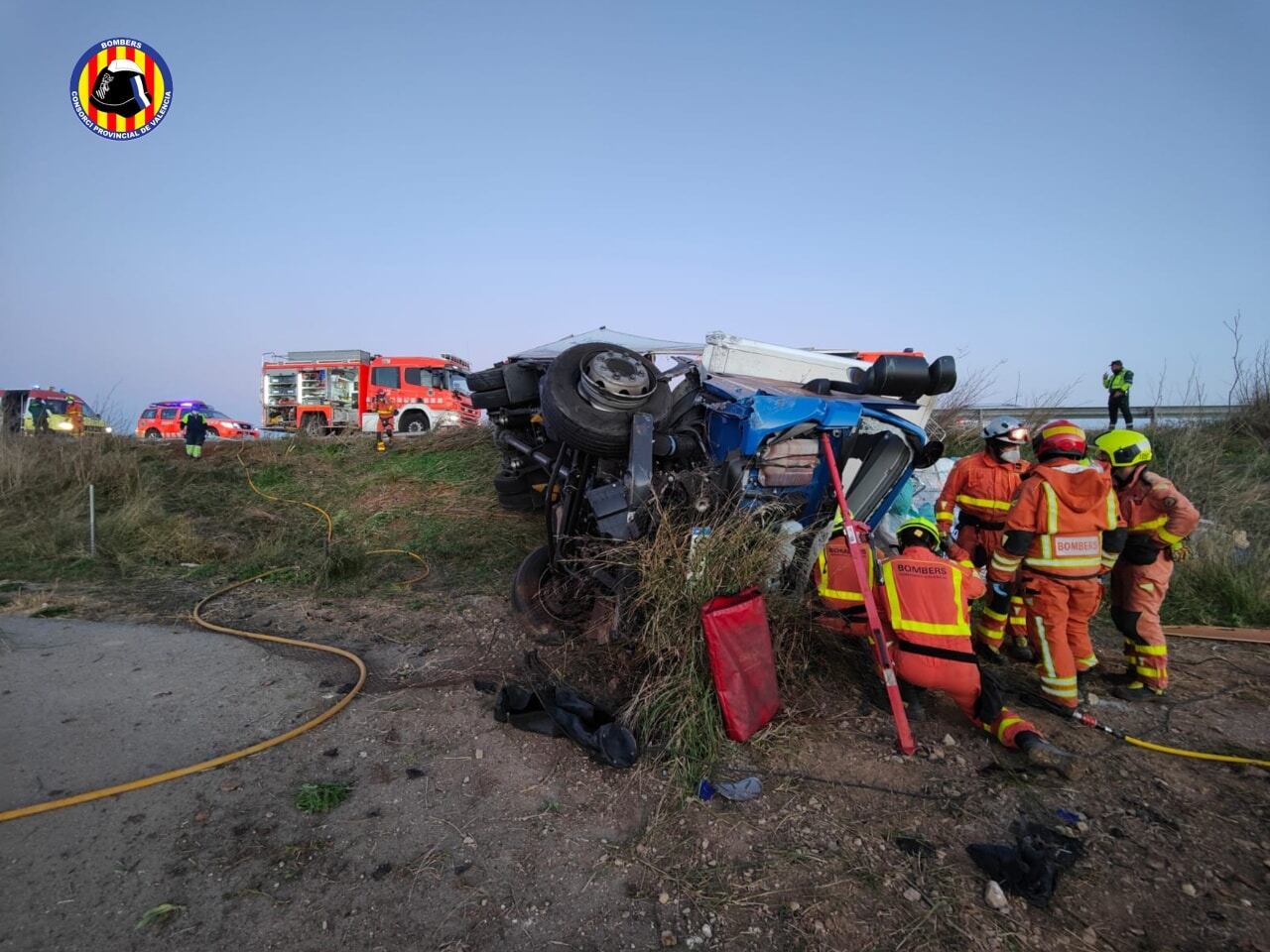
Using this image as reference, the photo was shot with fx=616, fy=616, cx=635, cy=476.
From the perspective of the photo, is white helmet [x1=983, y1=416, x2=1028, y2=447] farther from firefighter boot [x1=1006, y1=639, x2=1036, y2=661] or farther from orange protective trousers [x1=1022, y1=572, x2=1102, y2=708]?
firefighter boot [x1=1006, y1=639, x2=1036, y2=661]

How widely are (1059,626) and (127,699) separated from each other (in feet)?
16.6

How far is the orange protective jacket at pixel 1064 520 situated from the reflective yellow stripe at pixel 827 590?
35.4 inches

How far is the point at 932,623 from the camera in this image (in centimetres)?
294

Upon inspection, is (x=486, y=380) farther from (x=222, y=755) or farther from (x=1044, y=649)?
(x=1044, y=649)

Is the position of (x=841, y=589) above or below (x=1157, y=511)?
below

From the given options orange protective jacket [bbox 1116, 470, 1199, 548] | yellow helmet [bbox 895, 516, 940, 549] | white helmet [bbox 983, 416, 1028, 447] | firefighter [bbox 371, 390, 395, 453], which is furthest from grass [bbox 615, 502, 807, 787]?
firefighter [bbox 371, 390, 395, 453]

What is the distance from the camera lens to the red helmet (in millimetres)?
3373

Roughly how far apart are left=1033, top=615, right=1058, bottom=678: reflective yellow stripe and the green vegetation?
4.15 meters

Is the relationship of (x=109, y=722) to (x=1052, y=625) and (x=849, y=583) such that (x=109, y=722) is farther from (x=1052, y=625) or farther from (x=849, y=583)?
(x=1052, y=625)

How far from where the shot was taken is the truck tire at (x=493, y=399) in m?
5.07

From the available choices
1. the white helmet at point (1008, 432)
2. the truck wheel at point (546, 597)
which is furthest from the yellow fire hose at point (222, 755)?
the white helmet at point (1008, 432)

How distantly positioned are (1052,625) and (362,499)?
8.57 metres

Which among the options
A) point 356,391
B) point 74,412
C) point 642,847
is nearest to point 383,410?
point 356,391

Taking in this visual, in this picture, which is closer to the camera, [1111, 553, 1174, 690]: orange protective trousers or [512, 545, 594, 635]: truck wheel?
[1111, 553, 1174, 690]: orange protective trousers
